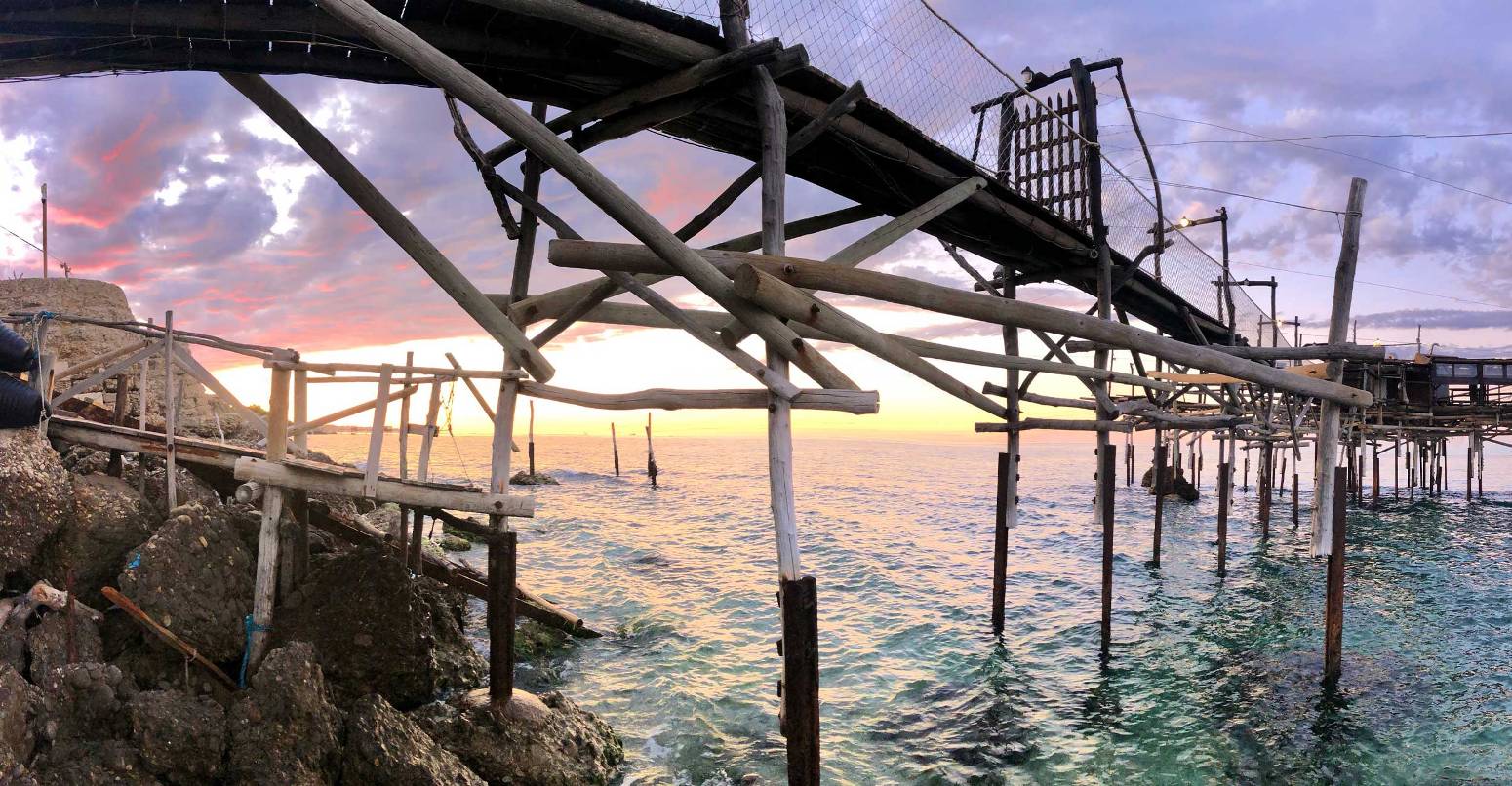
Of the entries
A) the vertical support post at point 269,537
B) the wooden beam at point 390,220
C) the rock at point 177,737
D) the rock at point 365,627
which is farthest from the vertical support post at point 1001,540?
the rock at point 177,737

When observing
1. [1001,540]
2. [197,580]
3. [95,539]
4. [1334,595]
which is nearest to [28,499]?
[95,539]

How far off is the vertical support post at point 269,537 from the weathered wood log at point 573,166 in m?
3.65

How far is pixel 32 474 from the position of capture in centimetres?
651

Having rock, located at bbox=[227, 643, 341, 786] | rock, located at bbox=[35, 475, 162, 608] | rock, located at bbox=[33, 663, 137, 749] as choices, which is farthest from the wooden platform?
rock, located at bbox=[227, 643, 341, 786]

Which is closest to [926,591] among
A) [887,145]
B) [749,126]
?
[887,145]

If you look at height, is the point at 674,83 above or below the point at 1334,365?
above

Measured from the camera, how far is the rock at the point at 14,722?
4.39m

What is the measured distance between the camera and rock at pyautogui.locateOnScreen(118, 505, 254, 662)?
6.11 meters

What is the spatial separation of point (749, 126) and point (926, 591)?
11918 millimetres

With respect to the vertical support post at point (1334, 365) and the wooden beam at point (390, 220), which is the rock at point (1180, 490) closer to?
the vertical support post at point (1334, 365)

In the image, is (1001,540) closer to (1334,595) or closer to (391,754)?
(1334,595)

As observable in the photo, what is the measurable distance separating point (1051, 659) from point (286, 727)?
32.2 feet

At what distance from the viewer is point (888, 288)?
5.36m

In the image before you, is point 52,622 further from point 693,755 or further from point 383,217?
point 693,755
